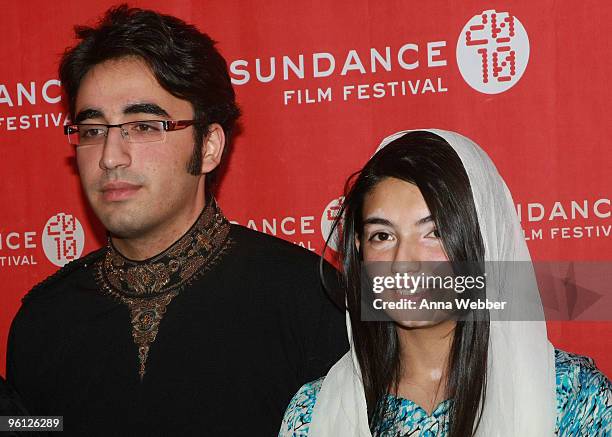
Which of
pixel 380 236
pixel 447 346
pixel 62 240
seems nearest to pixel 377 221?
pixel 380 236

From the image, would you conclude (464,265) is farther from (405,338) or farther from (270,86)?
(270,86)

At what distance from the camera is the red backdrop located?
2.58 m

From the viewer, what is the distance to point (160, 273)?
230 cm

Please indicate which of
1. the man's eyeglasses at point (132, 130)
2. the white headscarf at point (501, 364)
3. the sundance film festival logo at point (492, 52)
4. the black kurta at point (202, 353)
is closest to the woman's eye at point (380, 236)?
the white headscarf at point (501, 364)

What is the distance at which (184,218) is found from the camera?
7.65 ft

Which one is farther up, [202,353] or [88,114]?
[88,114]

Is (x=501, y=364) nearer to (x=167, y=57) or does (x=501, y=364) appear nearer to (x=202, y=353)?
(x=202, y=353)

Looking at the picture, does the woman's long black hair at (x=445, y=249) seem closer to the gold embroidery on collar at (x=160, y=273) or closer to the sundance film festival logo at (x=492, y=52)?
the gold embroidery on collar at (x=160, y=273)

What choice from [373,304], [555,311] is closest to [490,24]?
[555,311]

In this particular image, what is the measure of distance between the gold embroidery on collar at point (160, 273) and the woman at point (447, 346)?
45 centimetres

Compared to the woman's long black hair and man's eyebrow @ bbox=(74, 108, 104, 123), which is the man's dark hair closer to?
man's eyebrow @ bbox=(74, 108, 104, 123)

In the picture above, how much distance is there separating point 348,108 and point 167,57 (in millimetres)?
683

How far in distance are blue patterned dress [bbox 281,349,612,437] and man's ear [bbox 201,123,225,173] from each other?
725 millimetres

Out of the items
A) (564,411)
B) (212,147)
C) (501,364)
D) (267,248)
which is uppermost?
(212,147)
